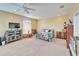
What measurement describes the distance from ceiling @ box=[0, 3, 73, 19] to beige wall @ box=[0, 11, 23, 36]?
11 centimetres

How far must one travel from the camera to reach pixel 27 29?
3016 mm

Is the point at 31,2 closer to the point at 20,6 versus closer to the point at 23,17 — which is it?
the point at 20,6

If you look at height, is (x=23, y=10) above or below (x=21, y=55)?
above

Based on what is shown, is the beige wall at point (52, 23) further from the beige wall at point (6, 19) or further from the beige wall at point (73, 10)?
the beige wall at point (6, 19)

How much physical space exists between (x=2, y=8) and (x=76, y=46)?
6.48 feet

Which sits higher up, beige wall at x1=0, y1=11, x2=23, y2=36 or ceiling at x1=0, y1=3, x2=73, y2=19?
ceiling at x1=0, y1=3, x2=73, y2=19

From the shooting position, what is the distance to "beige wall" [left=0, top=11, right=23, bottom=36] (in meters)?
2.75

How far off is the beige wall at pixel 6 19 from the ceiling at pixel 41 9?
0.35ft

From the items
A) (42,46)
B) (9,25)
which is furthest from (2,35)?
A: (42,46)

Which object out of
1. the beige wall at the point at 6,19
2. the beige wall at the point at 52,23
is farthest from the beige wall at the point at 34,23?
the beige wall at the point at 6,19

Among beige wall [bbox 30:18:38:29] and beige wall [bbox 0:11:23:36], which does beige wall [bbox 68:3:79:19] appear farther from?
beige wall [bbox 0:11:23:36]

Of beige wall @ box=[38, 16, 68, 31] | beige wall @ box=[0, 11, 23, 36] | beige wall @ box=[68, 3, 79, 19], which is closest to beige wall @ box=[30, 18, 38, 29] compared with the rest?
beige wall @ box=[38, 16, 68, 31]

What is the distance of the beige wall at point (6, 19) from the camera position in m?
2.75

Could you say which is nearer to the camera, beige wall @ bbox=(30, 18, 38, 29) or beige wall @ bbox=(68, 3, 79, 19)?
beige wall @ bbox=(68, 3, 79, 19)
